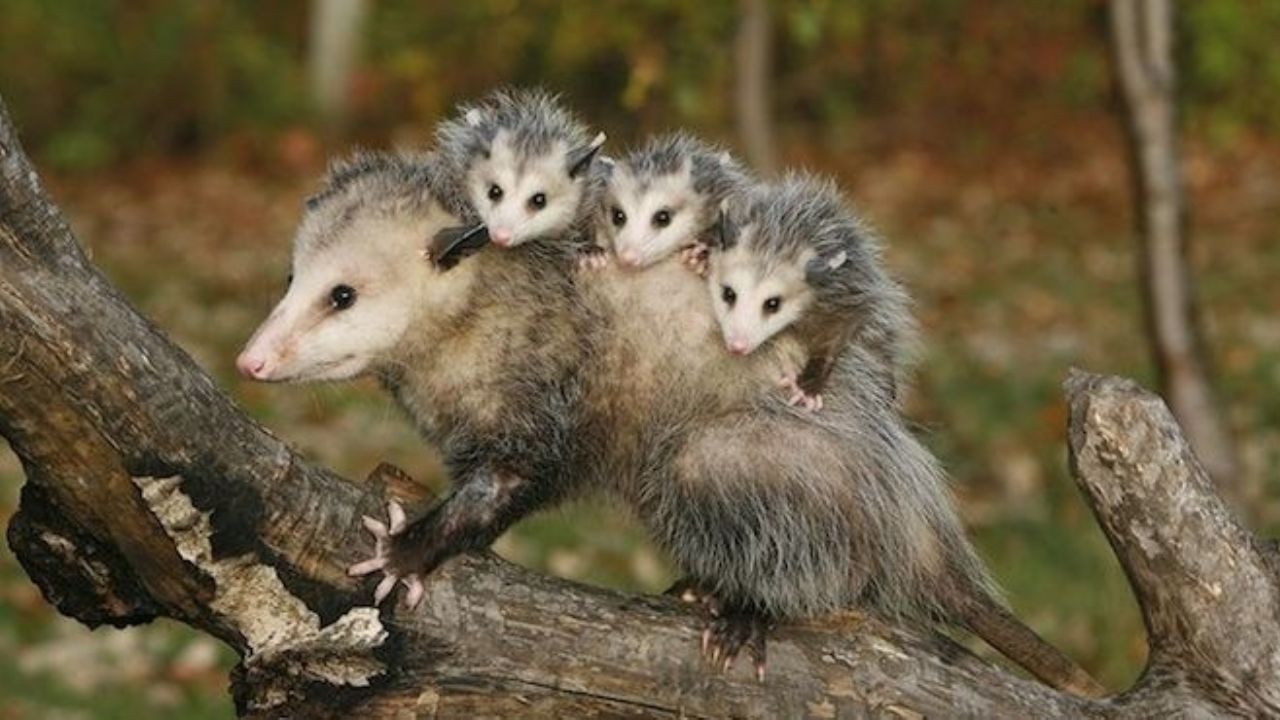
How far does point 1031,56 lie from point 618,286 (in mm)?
10152

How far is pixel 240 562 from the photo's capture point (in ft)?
6.30

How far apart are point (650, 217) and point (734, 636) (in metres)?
0.49

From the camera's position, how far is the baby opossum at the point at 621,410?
2160mm

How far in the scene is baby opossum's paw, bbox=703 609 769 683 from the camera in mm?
2084

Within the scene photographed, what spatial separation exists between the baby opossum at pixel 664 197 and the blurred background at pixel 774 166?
0.30 meters

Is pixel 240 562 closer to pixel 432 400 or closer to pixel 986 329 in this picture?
pixel 432 400

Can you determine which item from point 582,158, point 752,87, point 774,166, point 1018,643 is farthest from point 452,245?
point 774,166

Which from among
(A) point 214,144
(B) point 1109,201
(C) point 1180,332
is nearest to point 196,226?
(A) point 214,144

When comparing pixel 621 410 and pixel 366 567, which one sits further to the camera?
pixel 621 410

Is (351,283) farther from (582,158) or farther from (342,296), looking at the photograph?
(582,158)

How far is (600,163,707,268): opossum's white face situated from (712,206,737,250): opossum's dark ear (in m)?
0.02

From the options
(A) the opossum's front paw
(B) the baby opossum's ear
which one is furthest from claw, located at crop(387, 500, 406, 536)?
(B) the baby opossum's ear

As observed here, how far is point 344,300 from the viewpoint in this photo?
2.15 metres

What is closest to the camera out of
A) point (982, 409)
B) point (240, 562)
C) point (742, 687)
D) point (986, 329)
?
point (240, 562)
